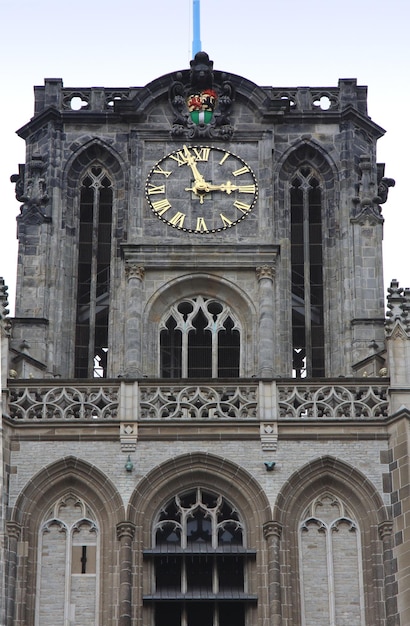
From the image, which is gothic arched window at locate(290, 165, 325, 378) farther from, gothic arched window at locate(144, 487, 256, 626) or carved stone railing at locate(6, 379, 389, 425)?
gothic arched window at locate(144, 487, 256, 626)

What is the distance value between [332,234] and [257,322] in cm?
280

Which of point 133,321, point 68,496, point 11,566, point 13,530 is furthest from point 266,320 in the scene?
point 11,566

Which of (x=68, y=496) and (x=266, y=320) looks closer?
(x=68, y=496)

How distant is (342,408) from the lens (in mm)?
42781

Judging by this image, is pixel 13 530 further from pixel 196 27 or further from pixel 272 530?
pixel 196 27

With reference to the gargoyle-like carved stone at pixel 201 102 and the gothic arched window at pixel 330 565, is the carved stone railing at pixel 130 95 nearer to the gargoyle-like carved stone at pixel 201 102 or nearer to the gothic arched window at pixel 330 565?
the gargoyle-like carved stone at pixel 201 102

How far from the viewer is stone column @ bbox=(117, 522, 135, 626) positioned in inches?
1602

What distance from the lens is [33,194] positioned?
155 feet

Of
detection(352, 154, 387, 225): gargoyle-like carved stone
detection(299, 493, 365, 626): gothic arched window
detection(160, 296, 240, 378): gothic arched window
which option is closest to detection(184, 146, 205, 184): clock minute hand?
detection(160, 296, 240, 378): gothic arched window

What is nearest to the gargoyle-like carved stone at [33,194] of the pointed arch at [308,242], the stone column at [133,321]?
the stone column at [133,321]

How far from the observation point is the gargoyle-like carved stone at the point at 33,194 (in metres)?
47.1

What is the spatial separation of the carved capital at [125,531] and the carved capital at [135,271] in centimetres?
647

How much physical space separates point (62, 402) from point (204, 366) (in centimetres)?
418

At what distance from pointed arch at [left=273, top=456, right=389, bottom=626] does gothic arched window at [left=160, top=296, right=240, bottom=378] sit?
4.23 m
